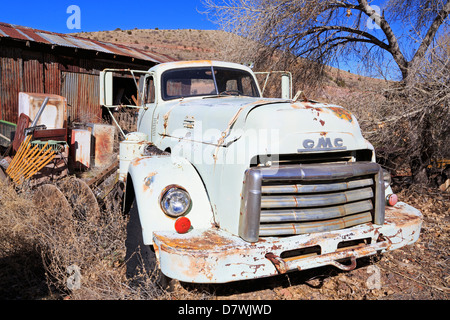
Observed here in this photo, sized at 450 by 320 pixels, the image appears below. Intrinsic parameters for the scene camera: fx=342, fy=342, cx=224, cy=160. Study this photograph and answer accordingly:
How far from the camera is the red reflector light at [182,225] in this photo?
2.70 meters

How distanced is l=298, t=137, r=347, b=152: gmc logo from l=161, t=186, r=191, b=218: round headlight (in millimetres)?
1050

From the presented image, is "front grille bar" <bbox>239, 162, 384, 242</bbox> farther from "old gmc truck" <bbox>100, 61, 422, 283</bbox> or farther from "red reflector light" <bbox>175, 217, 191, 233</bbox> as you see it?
"red reflector light" <bbox>175, 217, 191, 233</bbox>

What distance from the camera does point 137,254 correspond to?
121 inches

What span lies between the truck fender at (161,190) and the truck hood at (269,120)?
1.30 ft

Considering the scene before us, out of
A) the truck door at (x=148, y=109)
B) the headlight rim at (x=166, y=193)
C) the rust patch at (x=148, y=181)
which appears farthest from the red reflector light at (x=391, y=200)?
the truck door at (x=148, y=109)

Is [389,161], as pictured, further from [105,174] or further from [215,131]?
[105,174]

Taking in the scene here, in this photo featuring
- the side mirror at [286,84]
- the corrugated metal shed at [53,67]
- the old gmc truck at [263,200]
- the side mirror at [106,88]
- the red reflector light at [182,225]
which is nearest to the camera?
the old gmc truck at [263,200]

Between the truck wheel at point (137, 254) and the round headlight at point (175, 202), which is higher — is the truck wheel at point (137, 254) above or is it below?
below

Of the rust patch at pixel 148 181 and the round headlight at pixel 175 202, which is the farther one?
the rust patch at pixel 148 181

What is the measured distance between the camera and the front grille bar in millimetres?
2609

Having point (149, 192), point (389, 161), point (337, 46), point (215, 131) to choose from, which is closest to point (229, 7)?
point (337, 46)

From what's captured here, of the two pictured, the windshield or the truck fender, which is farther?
the windshield

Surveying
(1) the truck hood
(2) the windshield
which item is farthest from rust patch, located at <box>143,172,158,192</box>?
(2) the windshield

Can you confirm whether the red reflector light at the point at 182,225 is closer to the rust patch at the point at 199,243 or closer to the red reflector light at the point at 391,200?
the rust patch at the point at 199,243
